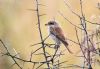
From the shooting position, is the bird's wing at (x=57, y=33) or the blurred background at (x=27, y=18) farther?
the blurred background at (x=27, y=18)

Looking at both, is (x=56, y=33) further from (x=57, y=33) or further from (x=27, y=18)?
(x=27, y=18)

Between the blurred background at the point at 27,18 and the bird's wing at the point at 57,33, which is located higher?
the bird's wing at the point at 57,33

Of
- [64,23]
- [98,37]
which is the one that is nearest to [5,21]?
[64,23]

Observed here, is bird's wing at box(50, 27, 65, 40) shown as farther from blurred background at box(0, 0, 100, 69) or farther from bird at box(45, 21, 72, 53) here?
blurred background at box(0, 0, 100, 69)

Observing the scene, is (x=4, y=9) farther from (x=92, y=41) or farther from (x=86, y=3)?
(x=92, y=41)

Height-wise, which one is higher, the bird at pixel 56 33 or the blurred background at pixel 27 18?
the bird at pixel 56 33

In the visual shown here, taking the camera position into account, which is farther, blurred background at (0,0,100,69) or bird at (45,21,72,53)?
blurred background at (0,0,100,69)

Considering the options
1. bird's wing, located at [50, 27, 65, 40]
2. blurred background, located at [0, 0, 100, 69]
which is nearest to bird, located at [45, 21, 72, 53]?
bird's wing, located at [50, 27, 65, 40]

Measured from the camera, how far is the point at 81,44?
11.8ft

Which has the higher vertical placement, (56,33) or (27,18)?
(56,33)

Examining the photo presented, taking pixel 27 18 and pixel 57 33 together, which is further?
pixel 27 18

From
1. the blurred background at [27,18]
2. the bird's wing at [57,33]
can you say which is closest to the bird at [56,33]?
the bird's wing at [57,33]

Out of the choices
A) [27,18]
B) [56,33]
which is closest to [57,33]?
[56,33]

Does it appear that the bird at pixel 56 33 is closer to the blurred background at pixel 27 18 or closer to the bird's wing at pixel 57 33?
the bird's wing at pixel 57 33
